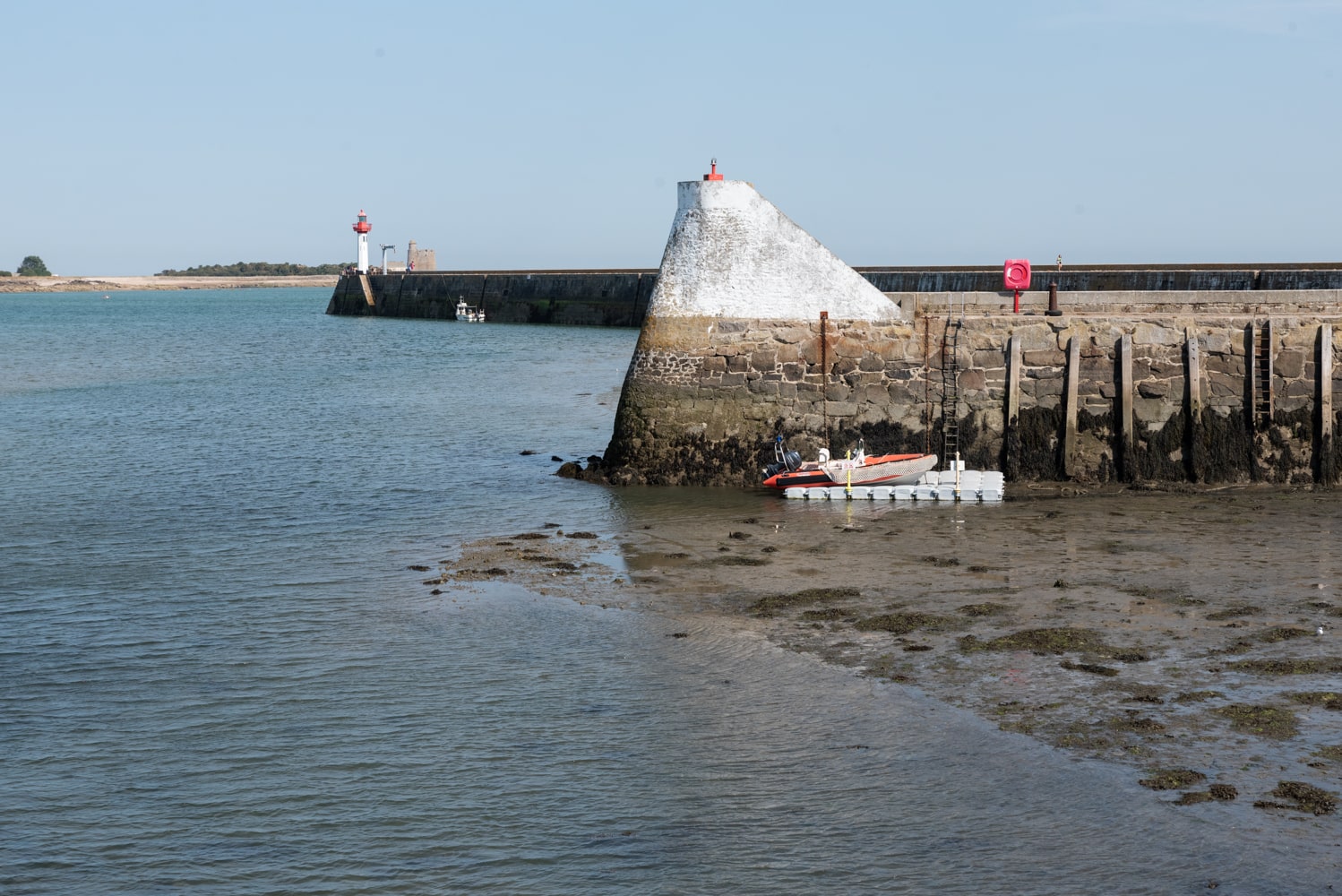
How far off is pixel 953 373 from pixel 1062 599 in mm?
6961

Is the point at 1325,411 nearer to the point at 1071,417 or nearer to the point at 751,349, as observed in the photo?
the point at 1071,417

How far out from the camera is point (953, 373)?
18938 millimetres

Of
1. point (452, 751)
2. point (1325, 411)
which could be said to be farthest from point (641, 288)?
point (452, 751)

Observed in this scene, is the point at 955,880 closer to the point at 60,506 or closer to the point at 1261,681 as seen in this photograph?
the point at 1261,681

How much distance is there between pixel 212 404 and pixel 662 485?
62.2ft

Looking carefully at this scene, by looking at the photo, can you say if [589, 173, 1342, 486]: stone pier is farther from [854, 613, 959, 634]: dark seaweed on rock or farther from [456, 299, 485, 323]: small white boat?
[456, 299, 485, 323]: small white boat

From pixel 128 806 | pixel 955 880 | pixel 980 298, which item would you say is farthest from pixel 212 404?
pixel 955 880

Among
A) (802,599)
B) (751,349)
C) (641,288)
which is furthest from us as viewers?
(641,288)

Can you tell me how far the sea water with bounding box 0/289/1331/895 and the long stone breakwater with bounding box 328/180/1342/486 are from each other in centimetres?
245

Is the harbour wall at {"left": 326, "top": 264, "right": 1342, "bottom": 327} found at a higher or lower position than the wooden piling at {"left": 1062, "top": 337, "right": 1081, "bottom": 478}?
higher

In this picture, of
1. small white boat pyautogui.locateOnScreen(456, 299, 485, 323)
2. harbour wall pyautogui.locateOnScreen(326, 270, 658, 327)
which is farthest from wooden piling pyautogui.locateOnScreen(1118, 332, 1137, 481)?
small white boat pyautogui.locateOnScreen(456, 299, 485, 323)

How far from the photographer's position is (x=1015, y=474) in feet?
61.4

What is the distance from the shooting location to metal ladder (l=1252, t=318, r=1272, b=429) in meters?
18.2

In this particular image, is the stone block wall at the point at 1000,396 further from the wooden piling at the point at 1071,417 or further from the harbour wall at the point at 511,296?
the harbour wall at the point at 511,296
